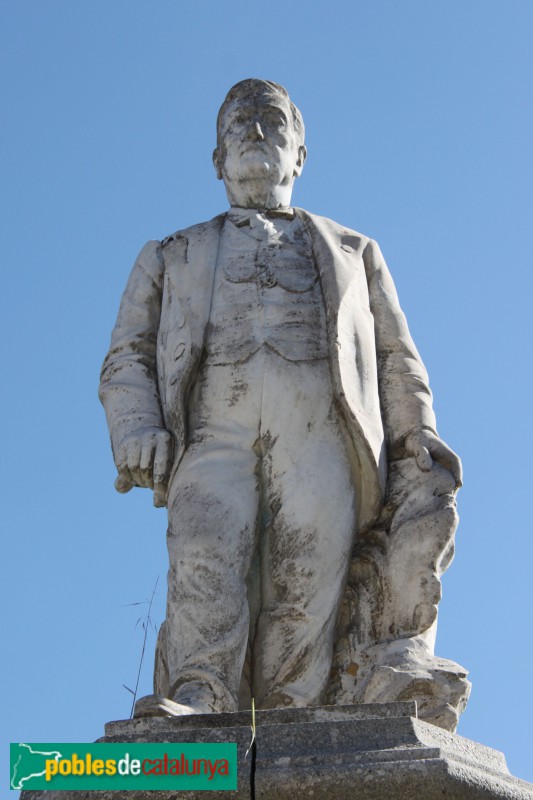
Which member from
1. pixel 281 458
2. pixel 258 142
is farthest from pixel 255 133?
pixel 281 458

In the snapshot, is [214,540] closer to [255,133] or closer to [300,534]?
[300,534]

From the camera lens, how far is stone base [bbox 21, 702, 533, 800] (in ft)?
17.4

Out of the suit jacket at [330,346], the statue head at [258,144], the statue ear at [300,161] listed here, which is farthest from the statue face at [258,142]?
the suit jacket at [330,346]

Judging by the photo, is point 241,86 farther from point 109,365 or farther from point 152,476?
point 152,476

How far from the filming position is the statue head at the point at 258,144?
337 inches

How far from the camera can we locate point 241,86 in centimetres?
874

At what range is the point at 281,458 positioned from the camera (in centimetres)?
756

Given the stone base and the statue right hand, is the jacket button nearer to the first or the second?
the statue right hand

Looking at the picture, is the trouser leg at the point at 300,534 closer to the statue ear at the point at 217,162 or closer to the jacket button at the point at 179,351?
the jacket button at the point at 179,351

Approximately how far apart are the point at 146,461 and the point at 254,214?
1.62 meters

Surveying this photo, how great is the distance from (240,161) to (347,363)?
146cm

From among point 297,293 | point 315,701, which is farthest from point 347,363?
point 315,701

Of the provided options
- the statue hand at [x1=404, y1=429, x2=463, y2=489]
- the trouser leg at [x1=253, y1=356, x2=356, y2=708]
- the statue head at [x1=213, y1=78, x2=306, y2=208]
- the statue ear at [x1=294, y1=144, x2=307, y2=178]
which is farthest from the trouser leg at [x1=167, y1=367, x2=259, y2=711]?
the statue ear at [x1=294, y1=144, x2=307, y2=178]

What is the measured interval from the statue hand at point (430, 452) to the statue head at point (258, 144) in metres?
1.57
